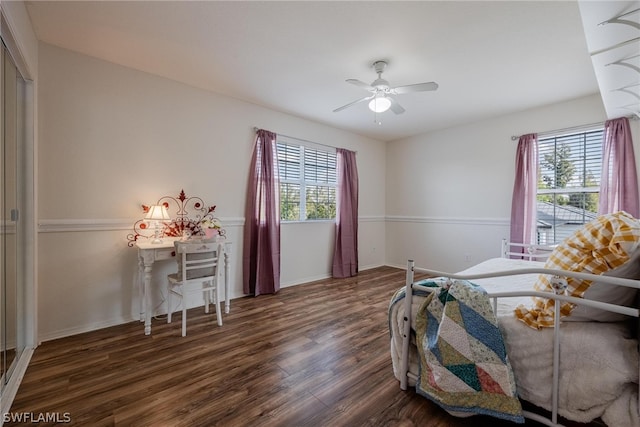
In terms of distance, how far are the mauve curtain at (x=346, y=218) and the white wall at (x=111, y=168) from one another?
171cm

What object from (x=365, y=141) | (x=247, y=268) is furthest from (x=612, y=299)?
(x=365, y=141)

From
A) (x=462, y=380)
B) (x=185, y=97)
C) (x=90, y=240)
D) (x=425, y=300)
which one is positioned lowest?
(x=462, y=380)

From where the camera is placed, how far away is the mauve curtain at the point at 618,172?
3039 millimetres

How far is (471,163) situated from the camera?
4.50 meters

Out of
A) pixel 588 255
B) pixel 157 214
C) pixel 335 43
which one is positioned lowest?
pixel 588 255

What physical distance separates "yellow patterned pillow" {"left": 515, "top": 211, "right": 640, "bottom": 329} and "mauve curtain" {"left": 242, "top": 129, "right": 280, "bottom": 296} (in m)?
2.88

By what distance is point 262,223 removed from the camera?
3.77m

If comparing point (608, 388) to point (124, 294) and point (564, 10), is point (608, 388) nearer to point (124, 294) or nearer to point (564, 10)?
point (564, 10)

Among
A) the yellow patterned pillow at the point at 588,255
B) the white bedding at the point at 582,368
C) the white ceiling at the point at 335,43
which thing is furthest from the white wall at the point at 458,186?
the white bedding at the point at 582,368

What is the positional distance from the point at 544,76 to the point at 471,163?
1.68 meters

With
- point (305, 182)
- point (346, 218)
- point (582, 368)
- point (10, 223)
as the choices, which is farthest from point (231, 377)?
point (346, 218)

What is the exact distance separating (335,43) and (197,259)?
2.32 m

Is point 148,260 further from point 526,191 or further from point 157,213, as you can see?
point 526,191

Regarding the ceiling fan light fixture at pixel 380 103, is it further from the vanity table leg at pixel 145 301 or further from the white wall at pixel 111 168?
the vanity table leg at pixel 145 301
